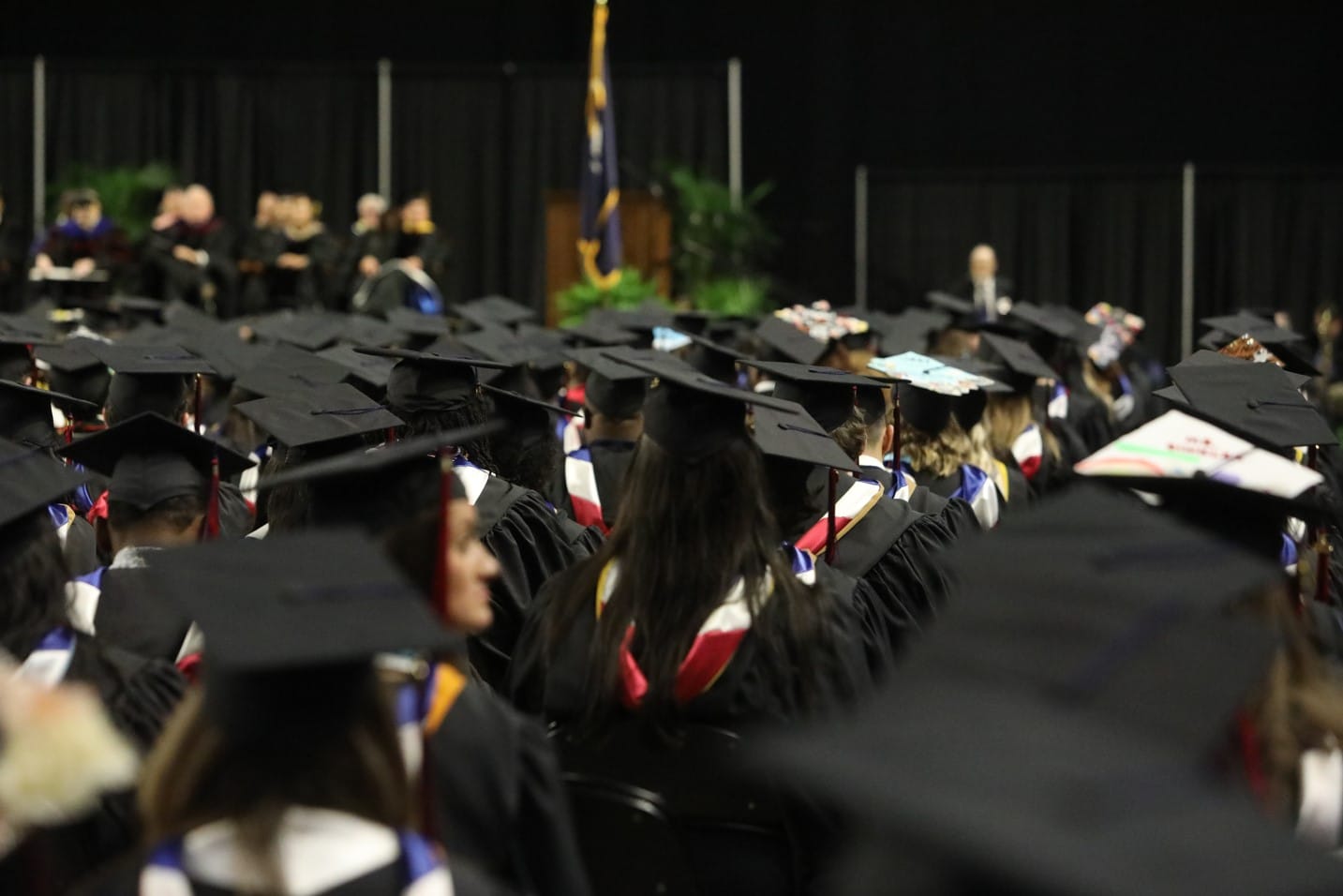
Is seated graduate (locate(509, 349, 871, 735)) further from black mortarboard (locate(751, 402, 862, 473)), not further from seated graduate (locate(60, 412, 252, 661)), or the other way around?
seated graduate (locate(60, 412, 252, 661))

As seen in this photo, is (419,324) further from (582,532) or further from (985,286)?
(985,286)

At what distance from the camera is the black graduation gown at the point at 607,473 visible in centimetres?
551

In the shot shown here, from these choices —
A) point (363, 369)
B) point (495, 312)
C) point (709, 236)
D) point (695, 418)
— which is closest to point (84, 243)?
point (709, 236)

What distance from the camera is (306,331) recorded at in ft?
27.9

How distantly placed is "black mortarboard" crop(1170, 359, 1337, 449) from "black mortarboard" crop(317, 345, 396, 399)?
2.62 metres

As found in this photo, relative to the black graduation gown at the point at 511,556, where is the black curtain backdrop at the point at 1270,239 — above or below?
above

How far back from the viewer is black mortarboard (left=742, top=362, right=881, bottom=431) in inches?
184

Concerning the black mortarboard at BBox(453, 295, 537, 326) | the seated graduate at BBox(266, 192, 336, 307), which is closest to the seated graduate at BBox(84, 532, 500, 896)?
the black mortarboard at BBox(453, 295, 537, 326)

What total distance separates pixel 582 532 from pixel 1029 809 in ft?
10.8

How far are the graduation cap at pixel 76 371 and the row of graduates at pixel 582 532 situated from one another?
2.14 feet

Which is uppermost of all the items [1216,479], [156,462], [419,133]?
[419,133]

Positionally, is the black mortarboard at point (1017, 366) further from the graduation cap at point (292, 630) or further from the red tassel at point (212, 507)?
the graduation cap at point (292, 630)

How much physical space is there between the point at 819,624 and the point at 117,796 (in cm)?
117

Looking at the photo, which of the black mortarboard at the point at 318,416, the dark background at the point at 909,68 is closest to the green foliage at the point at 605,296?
the dark background at the point at 909,68
